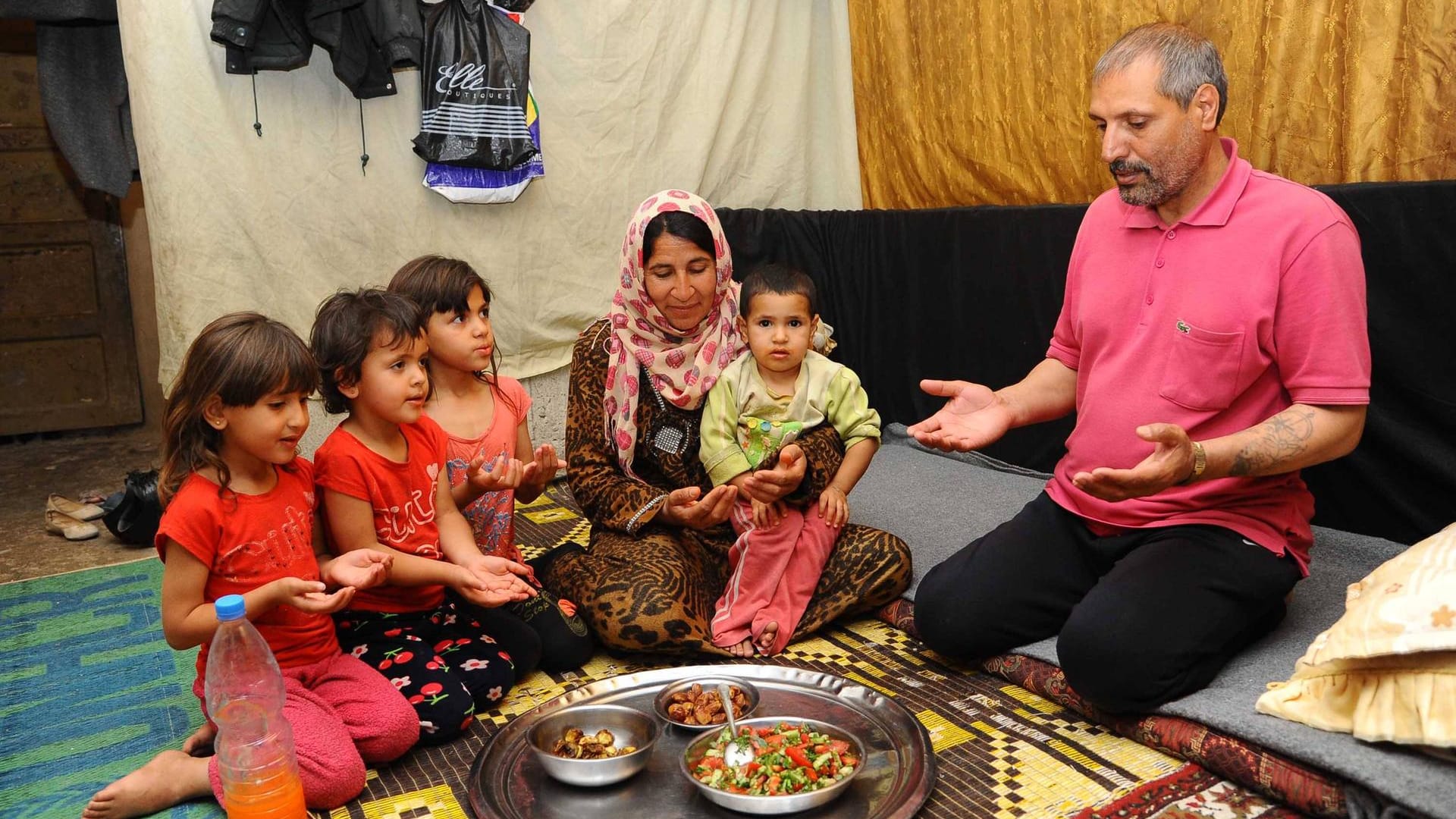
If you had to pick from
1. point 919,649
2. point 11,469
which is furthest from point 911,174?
point 11,469

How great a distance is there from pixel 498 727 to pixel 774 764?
0.75 metres

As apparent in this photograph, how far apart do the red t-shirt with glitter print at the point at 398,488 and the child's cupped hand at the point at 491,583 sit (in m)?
0.12

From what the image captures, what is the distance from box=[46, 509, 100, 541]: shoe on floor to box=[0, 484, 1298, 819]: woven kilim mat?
0.71 meters

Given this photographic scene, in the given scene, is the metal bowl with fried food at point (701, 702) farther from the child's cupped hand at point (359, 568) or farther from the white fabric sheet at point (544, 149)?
the white fabric sheet at point (544, 149)

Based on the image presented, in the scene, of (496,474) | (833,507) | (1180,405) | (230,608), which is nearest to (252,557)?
(230,608)

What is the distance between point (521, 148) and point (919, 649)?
249 centimetres

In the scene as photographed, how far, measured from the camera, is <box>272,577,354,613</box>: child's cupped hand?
2000 millimetres

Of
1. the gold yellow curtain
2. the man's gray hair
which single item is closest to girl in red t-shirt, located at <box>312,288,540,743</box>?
the man's gray hair

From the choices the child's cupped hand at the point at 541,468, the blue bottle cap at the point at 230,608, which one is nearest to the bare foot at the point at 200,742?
the blue bottle cap at the point at 230,608

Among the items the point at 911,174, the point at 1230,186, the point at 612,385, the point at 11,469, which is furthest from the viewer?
the point at 11,469

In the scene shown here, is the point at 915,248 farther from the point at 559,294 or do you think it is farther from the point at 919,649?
the point at 919,649

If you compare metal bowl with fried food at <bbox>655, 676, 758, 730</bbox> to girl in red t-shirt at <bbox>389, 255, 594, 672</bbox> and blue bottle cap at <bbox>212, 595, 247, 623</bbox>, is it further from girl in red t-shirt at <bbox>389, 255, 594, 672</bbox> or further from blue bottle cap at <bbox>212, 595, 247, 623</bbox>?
blue bottle cap at <bbox>212, 595, 247, 623</bbox>

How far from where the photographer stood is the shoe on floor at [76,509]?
4.09 m

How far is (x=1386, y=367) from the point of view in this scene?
2809mm
